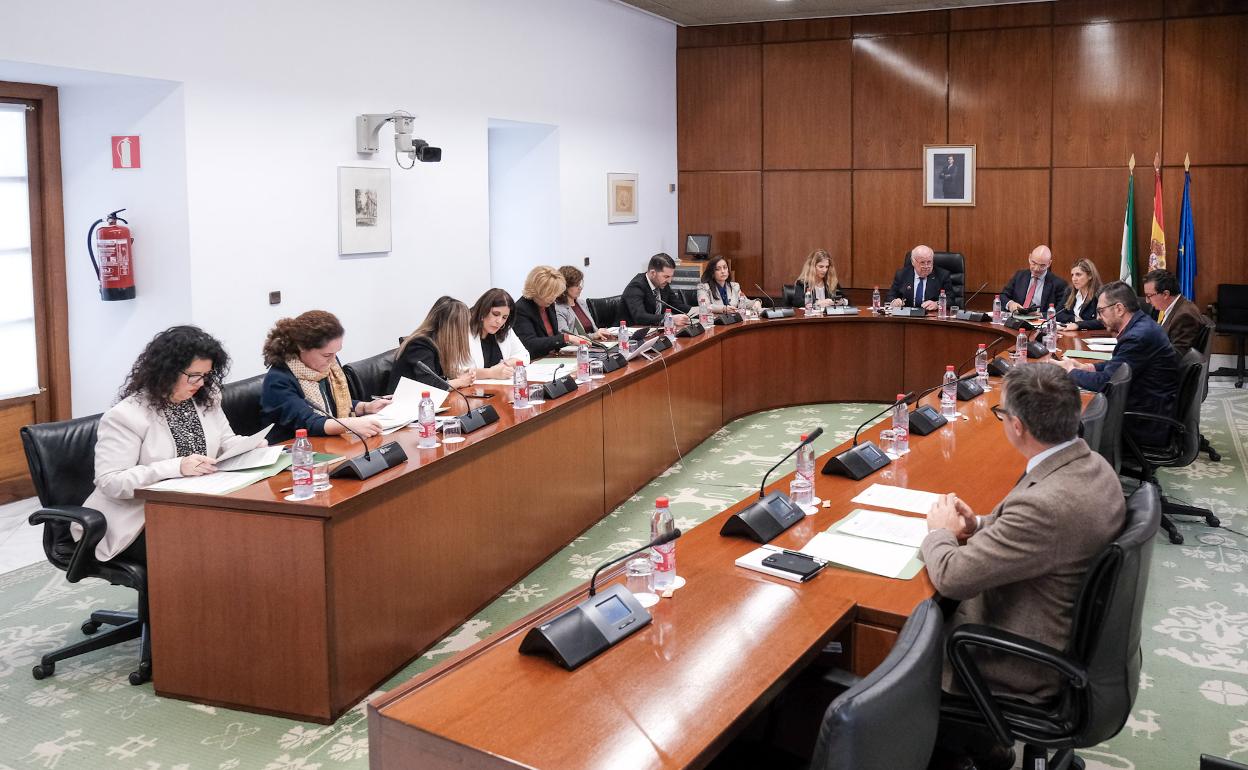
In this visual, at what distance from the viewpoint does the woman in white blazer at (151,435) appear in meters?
3.62

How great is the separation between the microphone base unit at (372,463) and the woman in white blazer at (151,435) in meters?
0.43

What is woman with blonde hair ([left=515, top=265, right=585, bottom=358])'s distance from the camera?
6.65 m

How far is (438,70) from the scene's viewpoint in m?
7.52

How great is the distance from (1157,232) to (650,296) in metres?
4.45

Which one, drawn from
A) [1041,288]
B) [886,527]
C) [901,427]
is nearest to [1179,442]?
[901,427]

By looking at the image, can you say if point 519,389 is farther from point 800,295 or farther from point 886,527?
point 800,295

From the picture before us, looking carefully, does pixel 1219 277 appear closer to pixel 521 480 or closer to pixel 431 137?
pixel 431 137

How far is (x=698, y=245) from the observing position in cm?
1077

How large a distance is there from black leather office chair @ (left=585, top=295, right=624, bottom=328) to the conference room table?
247 cm

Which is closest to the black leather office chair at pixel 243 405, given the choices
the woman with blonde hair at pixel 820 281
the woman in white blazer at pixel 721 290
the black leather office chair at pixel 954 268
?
the woman in white blazer at pixel 721 290

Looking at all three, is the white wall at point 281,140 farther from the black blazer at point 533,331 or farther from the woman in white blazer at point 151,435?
the woman in white blazer at point 151,435

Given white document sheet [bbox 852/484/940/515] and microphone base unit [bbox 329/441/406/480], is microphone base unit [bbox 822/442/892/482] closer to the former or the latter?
white document sheet [bbox 852/484/940/515]


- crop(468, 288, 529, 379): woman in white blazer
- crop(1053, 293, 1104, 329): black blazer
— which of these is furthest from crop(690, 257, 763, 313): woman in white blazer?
crop(468, 288, 529, 379): woman in white blazer

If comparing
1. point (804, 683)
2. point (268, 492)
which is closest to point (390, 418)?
point (268, 492)
